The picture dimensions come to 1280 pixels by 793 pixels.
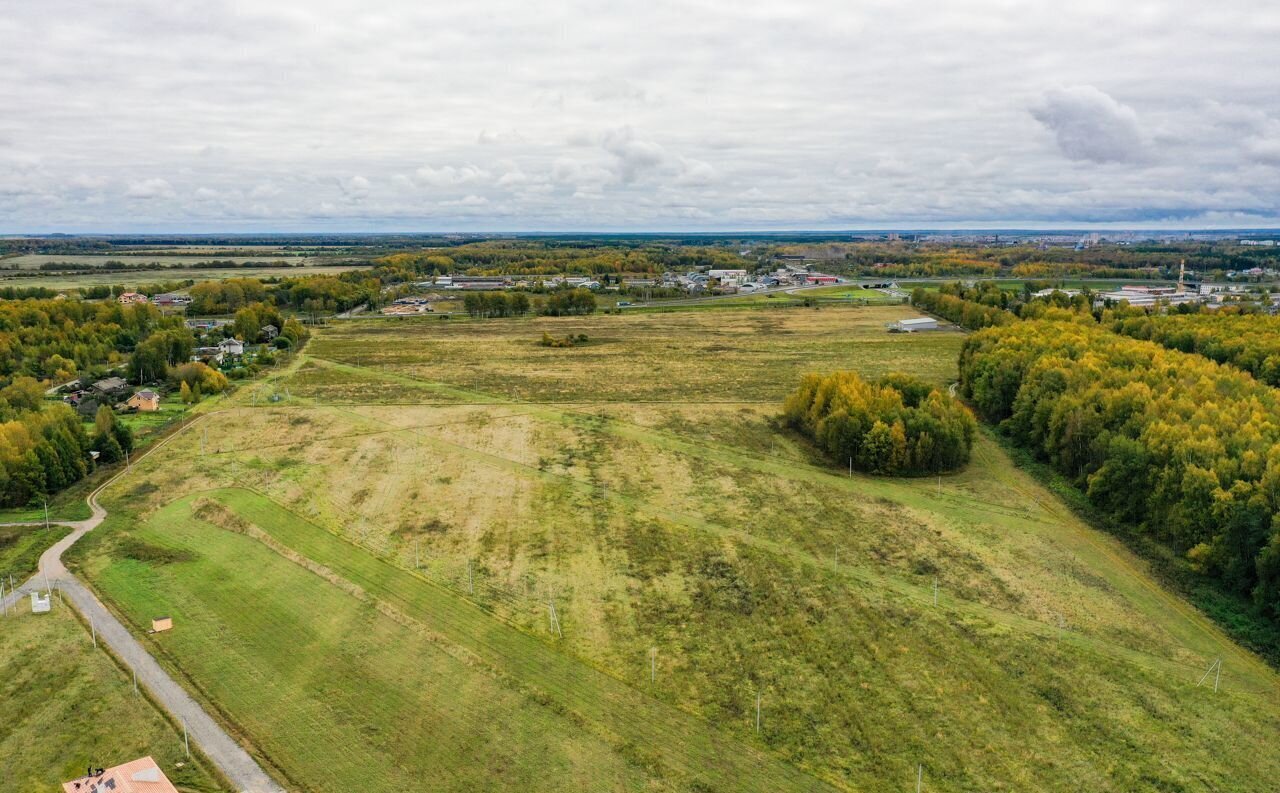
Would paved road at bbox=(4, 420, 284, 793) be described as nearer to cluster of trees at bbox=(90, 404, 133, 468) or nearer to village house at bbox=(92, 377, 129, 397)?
cluster of trees at bbox=(90, 404, 133, 468)

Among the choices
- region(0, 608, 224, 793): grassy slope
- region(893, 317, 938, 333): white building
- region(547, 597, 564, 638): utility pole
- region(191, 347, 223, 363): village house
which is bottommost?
region(0, 608, 224, 793): grassy slope

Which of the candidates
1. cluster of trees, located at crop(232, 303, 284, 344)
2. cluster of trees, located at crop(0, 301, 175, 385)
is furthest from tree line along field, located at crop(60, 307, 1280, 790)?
cluster of trees, located at crop(232, 303, 284, 344)

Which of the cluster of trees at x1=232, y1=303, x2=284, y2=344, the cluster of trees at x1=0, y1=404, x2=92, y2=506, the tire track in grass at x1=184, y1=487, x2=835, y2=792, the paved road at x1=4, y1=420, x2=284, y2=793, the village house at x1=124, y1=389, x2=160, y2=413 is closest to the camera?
the paved road at x1=4, y1=420, x2=284, y2=793

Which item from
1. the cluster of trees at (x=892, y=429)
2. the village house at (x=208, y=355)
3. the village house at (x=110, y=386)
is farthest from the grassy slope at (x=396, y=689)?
the village house at (x=208, y=355)

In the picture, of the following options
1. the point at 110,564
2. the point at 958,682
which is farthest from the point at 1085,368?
the point at 110,564

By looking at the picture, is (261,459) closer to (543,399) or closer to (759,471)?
(543,399)

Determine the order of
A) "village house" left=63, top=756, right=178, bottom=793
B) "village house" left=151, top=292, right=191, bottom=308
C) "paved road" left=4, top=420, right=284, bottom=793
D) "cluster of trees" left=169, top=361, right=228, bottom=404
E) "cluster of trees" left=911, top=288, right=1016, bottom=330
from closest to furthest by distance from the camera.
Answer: "village house" left=63, top=756, right=178, bottom=793, "paved road" left=4, top=420, right=284, bottom=793, "cluster of trees" left=169, top=361, right=228, bottom=404, "cluster of trees" left=911, top=288, right=1016, bottom=330, "village house" left=151, top=292, right=191, bottom=308
